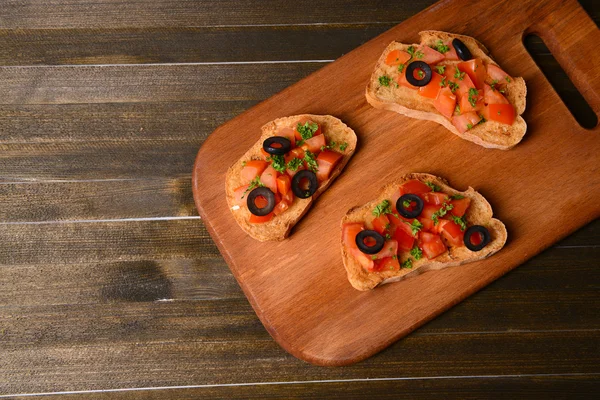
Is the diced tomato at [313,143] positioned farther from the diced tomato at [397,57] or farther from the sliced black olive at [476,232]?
the sliced black olive at [476,232]

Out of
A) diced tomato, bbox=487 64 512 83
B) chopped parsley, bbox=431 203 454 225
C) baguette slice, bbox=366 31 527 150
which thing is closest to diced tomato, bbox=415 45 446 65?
baguette slice, bbox=366 31 527 150

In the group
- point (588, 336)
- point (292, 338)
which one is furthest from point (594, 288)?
point (292, 338)

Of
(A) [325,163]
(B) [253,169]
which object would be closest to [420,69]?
(A) [325,163]

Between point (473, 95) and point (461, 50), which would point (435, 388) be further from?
point (461, 50)

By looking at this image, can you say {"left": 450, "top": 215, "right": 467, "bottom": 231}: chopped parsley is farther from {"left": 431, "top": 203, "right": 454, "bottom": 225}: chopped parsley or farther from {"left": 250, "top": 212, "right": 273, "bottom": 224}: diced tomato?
{"left": 250, "top": 212, "right": 273, "bottom": 224}: diced tomato

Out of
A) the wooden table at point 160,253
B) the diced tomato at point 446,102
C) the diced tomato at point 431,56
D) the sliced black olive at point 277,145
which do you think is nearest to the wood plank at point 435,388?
the wooden table at point 160,253

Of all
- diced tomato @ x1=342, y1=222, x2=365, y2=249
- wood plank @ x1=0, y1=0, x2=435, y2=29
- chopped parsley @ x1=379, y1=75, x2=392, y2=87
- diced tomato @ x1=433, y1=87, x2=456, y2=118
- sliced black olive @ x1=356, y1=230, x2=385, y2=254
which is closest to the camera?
sliced black olive @ x1=356, y1=230, x2=385, y2=254
